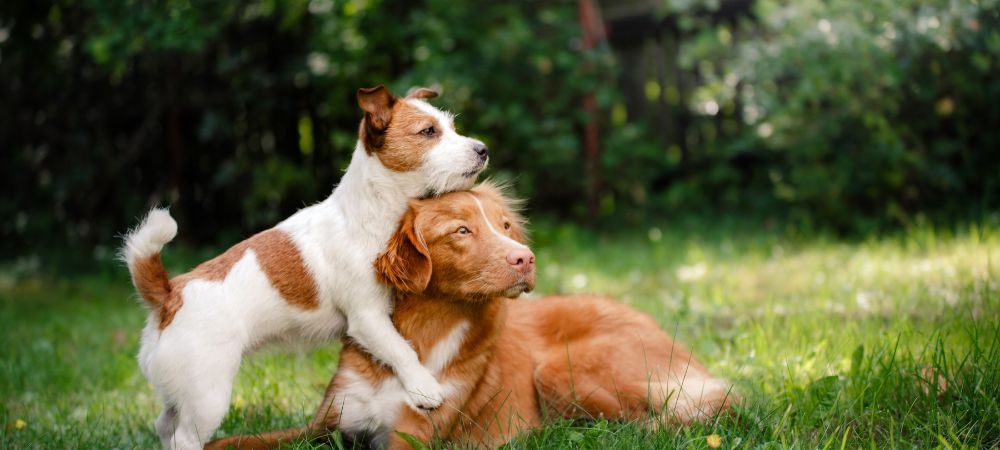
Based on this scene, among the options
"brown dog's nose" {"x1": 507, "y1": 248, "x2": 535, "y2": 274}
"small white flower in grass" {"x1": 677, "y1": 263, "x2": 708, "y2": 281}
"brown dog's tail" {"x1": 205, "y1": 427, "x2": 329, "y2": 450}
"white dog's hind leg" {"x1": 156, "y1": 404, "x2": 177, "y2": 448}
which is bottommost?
"small white flower in grass" {"x1": 677, "y1": 263, "x2": 708, "y2": 281}

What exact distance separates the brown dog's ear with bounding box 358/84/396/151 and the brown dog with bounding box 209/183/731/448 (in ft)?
1.01

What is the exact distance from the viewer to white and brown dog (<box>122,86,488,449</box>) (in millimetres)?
2760

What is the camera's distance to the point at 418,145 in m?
3.04

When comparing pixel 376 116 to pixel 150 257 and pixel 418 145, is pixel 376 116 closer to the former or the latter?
pixel 418 145

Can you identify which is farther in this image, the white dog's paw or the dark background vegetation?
the dark background vegetation

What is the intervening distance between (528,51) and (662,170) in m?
1.88

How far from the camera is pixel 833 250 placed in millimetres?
6168

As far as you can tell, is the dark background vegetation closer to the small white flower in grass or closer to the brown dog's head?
the small white flower in grass

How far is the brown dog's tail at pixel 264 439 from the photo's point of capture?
299 centimetres

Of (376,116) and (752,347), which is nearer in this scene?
(376,116)

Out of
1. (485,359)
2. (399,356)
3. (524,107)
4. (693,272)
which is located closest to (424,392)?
(399,356)

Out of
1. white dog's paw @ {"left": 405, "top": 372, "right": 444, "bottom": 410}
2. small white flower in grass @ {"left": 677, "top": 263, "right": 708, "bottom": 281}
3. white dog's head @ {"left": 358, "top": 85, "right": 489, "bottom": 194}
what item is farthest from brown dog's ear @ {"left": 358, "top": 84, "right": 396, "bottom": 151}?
small white flower in grass @ {"left": 677, "top": 263, "right": 708, "bottom": 281}

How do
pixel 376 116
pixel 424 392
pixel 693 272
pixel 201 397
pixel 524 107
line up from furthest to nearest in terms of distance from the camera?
pixel 524 107
pixel 693 272
pixel 376 116
pixel 424 392
pixel 201 397

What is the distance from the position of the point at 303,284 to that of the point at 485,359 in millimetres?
622
